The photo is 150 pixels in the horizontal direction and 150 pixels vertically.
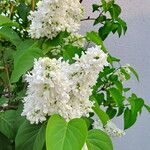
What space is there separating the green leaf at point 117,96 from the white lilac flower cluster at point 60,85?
0.33 meters

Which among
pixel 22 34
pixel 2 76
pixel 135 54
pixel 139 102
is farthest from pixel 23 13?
pixel 135 54

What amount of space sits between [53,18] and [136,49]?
1165mm

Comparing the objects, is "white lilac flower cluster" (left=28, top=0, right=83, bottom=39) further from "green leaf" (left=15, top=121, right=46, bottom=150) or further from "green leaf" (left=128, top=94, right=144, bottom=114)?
"green leaf" (left=128, top=94, right=144, bottom=114)

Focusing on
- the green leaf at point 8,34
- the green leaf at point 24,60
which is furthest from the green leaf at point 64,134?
the green leaf at point 8,34

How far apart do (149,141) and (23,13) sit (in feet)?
3.57

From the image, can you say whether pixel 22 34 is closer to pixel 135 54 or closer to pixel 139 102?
pixel 139 102

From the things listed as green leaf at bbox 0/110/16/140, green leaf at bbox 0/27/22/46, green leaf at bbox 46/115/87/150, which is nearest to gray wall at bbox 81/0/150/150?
green leaf at bbox 0/27/22/46

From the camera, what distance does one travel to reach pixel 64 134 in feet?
1.99

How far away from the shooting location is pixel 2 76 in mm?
902

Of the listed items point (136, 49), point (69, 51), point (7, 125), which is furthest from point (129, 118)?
point (136, 49)

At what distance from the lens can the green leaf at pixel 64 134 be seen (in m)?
0.58

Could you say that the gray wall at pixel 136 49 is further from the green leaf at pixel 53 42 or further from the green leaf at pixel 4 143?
the green leaf at pixel 4 143

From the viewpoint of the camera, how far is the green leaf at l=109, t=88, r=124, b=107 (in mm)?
985

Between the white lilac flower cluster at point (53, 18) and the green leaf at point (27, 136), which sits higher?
the white lilac flower cluster at point (53, 18)
